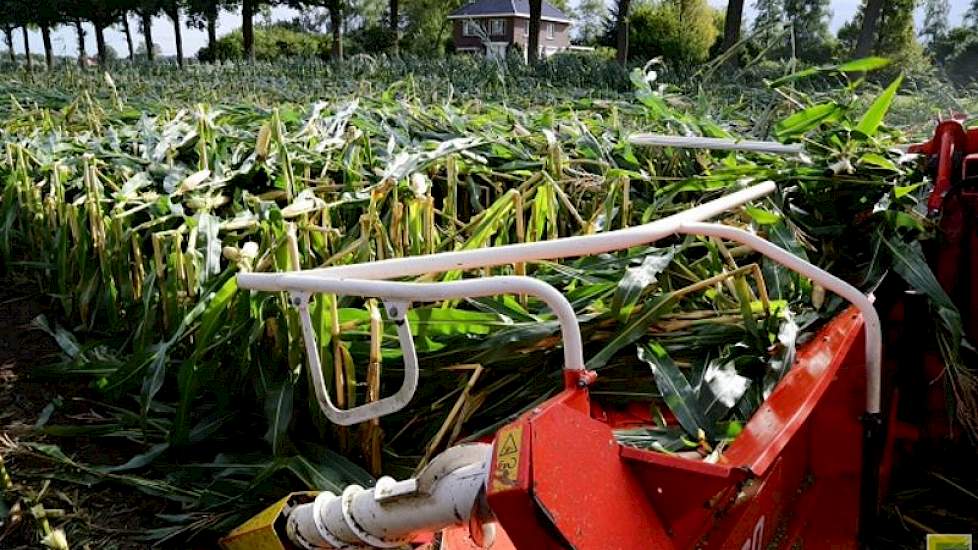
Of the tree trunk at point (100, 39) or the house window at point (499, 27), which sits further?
the house window at point (499, 27)

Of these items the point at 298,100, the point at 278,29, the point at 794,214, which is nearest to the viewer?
the point at 794,214

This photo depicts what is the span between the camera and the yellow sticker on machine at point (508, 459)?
1191 mm

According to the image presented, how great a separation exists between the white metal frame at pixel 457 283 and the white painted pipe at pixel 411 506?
6.5 inches

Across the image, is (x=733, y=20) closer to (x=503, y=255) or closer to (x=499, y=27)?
(x=503, y=255)

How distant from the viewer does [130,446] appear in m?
2.81

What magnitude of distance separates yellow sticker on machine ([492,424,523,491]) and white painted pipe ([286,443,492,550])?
8cm

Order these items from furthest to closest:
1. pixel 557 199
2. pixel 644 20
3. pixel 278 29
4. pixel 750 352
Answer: pixel 278 29
pixel 644 20
pixel 557 199
pixel 750 352

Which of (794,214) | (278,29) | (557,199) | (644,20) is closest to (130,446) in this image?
(557,199)

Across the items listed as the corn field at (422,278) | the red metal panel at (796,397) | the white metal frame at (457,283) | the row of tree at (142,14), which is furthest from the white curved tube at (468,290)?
the row of tree at (142,14)

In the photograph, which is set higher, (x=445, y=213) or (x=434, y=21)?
(x=434, y=21)

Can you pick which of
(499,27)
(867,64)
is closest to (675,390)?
(867,64)

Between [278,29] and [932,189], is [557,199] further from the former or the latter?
[278,29]

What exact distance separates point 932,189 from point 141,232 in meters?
2.95

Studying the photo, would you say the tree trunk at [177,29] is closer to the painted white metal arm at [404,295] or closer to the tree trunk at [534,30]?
the tree trunk at [534,30]
